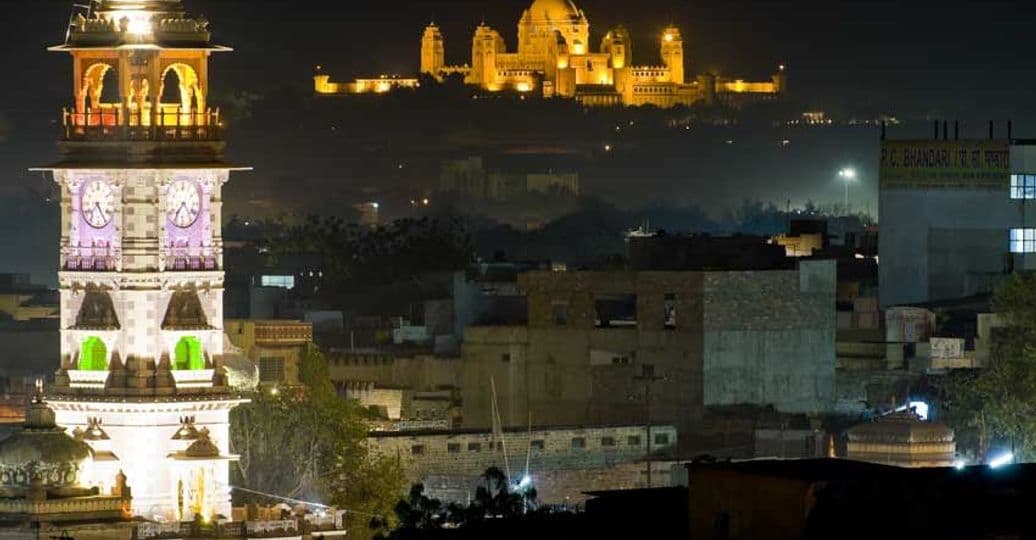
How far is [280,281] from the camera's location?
82250 millimetres

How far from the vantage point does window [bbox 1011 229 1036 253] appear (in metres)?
71.4

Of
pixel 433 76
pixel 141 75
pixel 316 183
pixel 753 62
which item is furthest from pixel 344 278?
pixel 753 62

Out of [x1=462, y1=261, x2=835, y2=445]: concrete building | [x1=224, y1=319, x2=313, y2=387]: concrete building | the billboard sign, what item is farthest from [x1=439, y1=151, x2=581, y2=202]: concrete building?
[x1=224, y1=319, x2=313, y2=387]: concrete building

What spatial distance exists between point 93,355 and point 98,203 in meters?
1.27

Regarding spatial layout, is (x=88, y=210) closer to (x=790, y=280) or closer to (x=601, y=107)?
(x=790, y=280)

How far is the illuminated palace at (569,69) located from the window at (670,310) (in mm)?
91851

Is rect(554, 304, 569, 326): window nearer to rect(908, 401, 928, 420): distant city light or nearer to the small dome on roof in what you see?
rect(908, 401, 928, 420): distant city light

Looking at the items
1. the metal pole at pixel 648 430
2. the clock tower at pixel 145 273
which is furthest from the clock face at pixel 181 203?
the metal pole at pixel 648 430

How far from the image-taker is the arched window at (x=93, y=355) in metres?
41.5

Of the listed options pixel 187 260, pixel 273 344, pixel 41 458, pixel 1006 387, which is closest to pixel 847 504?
pixel 41 458

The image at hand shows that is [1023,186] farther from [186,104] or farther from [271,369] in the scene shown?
[186,104]

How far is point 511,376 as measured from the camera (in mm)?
60500

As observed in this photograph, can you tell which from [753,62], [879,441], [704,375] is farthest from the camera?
[753,62]

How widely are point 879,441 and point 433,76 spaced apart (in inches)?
4482
